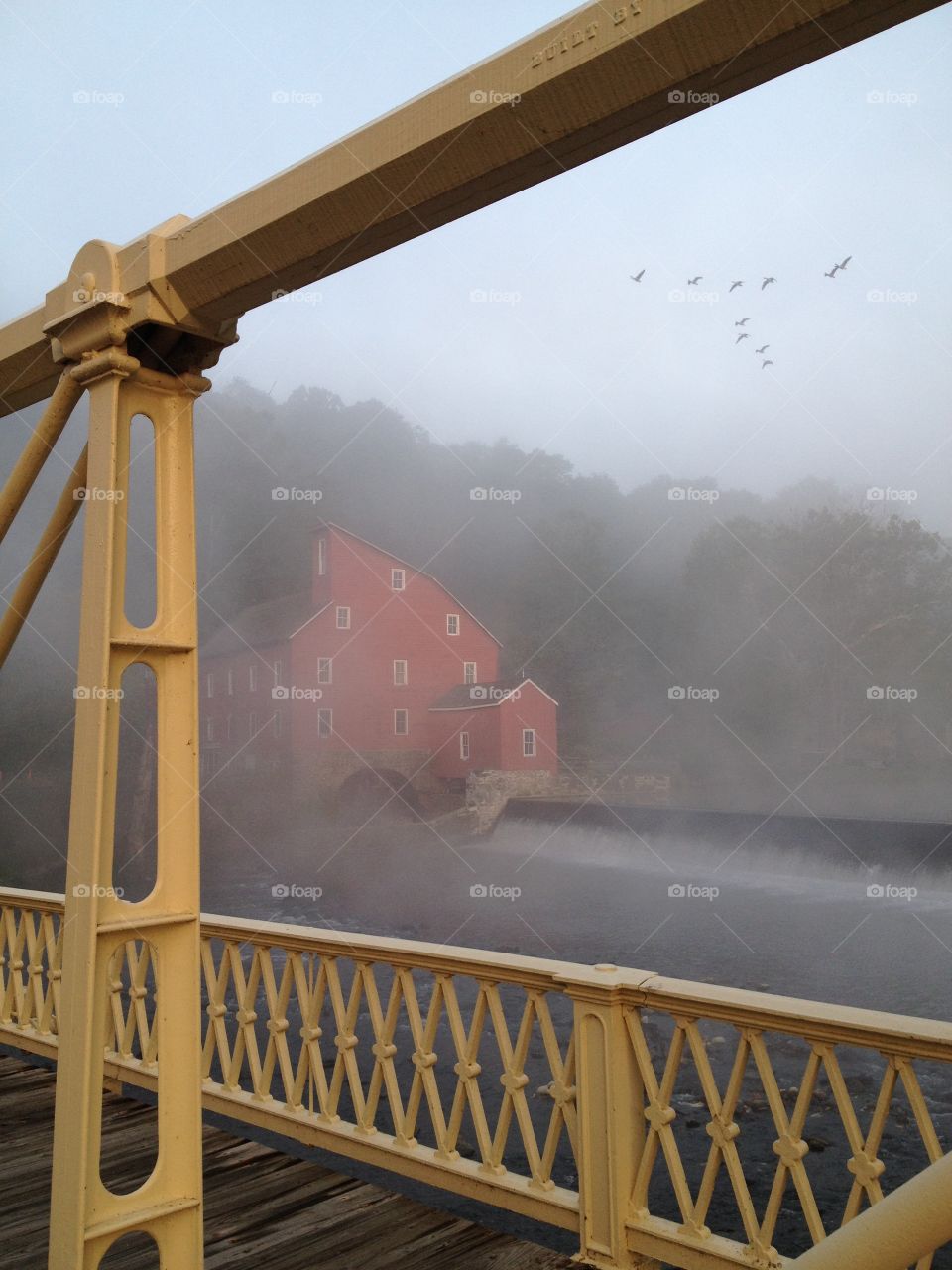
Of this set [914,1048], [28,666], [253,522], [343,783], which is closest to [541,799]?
[343,783]

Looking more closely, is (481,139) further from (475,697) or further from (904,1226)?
(475,697)

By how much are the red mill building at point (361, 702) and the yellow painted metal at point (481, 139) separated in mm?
31446

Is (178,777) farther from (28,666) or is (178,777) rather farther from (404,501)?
(404,501)

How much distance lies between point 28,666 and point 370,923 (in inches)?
581

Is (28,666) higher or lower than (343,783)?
higher

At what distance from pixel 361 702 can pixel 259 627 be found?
477 cm

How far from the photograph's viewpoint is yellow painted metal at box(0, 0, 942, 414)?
1.14m

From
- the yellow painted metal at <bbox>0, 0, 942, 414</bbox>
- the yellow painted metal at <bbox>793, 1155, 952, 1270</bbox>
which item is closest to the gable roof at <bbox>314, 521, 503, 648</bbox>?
the yellow painted metal at <bbox>0, 0, 942, 414</bbox>

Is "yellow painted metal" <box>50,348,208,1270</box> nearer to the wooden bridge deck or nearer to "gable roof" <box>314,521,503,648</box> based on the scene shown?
the wooden bridge deck

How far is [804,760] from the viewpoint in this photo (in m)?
37.0

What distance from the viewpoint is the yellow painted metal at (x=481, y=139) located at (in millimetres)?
1137

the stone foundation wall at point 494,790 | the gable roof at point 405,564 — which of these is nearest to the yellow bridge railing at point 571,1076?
the stone foundation wall at point 494,790

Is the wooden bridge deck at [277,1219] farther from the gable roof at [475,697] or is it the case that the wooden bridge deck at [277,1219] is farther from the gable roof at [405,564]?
the gable roof at [405,564]

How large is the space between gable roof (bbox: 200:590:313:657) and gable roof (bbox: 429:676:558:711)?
21.1 ft
